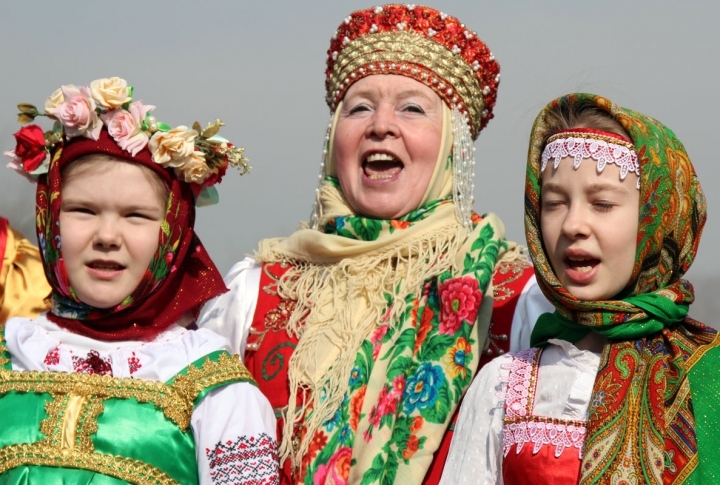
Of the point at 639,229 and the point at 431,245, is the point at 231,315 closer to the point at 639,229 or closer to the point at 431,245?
the point at 431,245

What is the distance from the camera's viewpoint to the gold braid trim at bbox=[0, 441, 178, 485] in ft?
12.9

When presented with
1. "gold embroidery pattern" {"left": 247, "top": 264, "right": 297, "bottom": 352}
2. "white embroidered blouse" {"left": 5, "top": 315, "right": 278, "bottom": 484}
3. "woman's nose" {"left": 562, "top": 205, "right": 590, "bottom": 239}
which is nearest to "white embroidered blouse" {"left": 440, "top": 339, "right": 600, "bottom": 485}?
"woman's nose" {"left": 562, "top": 205, "right": 590, "bottom": 239}

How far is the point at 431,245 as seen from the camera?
15.7 feet

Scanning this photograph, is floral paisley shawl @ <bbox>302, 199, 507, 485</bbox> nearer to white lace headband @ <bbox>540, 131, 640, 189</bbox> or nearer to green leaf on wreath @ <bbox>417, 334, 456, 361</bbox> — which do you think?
green leaf on wreath @ <bbox>417, 334, 456, 361</bbox>

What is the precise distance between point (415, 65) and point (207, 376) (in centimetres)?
157

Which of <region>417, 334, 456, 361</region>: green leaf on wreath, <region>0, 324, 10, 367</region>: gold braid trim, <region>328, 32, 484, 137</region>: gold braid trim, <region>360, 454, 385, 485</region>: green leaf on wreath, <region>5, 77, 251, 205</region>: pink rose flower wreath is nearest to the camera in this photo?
<region>0, 324, 10, 367</region>: gold braid trim

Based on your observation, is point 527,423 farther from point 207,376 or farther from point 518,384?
point 207,376

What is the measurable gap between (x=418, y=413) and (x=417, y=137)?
1.06 metres

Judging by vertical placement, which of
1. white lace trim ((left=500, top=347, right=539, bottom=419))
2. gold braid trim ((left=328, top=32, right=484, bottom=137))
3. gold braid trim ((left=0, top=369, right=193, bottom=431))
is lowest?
gold braid trim ((left=0, top=369, right=193, bottom=431))

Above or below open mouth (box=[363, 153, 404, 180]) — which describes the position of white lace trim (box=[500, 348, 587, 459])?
below

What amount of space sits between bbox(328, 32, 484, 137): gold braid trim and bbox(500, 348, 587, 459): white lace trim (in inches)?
52.8

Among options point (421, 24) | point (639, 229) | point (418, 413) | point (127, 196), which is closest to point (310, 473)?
point (418, 413)

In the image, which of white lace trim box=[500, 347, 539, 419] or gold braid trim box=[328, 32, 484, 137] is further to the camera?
gold braid trim box=[328, 32, 484, 137]

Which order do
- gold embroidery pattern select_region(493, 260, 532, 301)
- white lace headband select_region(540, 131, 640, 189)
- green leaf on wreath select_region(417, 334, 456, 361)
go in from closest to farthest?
white lace headband select_region(540, 131, 640, 189) → green leaf on wreath select_region(417, 334, 456, 361) → gold embroidery pattern select_region(493, 260, 532, 301)
